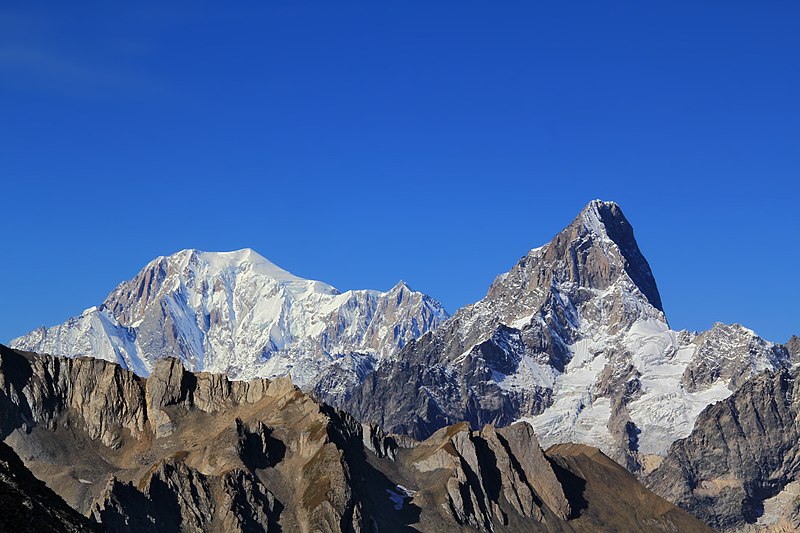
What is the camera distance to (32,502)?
3499 inches

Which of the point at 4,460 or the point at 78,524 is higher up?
the point at 4,460

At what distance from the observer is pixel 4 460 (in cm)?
9644

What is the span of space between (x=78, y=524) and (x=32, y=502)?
12.4 ft

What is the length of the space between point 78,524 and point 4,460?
350 inches

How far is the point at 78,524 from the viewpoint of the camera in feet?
299

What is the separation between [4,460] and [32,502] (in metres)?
8.66

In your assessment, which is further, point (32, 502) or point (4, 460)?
point (4, 460)
